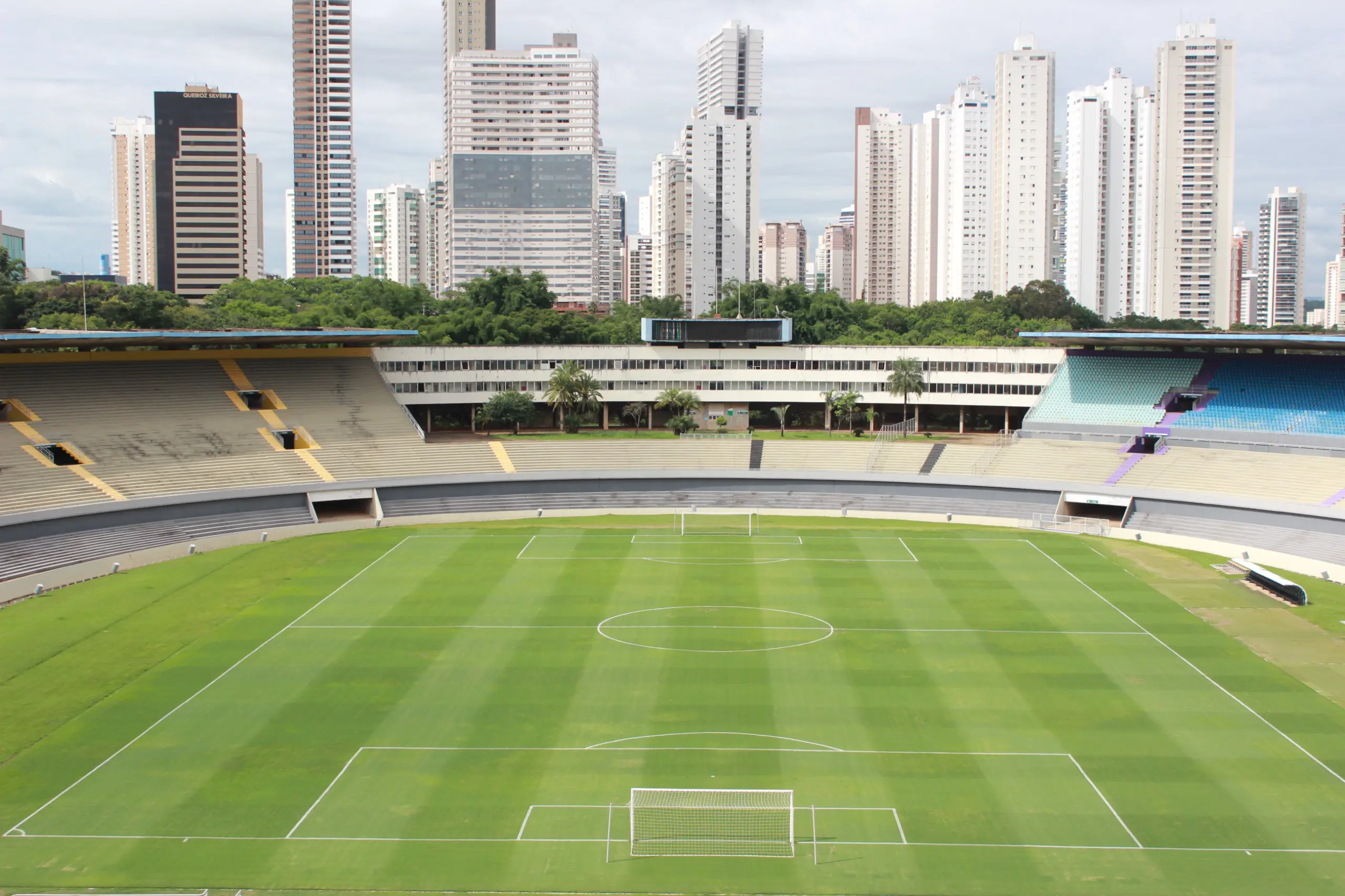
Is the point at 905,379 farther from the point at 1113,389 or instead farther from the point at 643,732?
the point at 643,732

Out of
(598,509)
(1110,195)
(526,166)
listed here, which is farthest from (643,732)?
(526,166)

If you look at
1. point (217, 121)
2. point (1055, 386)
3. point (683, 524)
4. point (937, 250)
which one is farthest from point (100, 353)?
point (937, 250)

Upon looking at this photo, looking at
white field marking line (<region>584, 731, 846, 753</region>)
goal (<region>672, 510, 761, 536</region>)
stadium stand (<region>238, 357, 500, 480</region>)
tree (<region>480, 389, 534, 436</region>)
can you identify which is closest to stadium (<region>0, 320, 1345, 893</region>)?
white field marking line (<region>584, 731, 846, 753</region>)

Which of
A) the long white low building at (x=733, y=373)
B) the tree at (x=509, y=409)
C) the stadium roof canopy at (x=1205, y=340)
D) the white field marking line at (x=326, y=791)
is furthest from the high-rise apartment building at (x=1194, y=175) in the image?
the white field marking line at (x=326, y=791)

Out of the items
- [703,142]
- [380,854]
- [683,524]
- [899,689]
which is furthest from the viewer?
[703,142]

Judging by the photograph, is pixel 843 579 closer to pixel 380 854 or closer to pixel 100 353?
pixel 380 854

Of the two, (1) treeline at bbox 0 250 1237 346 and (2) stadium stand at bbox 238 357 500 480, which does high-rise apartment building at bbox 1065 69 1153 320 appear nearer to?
(1) treeline at bbox 0 250 1237 346

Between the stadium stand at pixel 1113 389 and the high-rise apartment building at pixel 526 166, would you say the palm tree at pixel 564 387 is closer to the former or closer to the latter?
the stadium stand at pixel 1113 389
